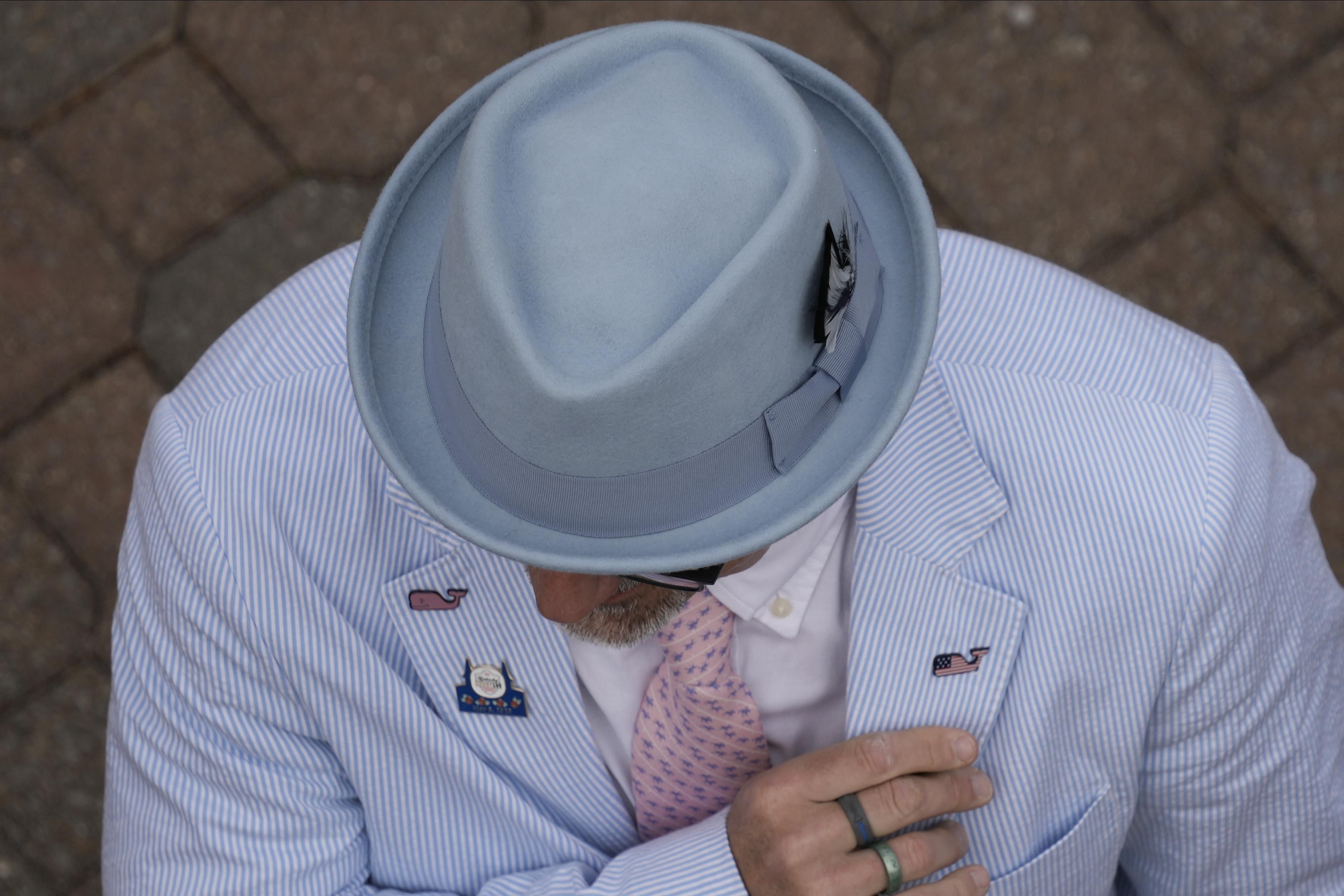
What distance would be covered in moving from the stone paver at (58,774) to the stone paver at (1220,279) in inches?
110

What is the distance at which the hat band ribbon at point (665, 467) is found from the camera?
55.1 inches

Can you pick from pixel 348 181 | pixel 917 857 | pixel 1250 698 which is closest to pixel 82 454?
pixel 348 181

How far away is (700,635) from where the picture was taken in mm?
1906

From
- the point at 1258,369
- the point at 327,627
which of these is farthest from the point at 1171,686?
the point at 1258,369

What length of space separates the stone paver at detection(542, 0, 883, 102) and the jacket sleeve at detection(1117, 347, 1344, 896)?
149 cm

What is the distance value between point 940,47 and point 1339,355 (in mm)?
1256

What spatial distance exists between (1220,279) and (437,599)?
2206 mm

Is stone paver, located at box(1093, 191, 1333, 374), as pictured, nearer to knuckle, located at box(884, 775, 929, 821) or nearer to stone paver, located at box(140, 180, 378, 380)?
knuckle, located at box(884, 775, 929, 821)

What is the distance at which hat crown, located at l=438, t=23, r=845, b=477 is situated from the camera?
1.30 meters

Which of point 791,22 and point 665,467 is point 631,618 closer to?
point 665,467

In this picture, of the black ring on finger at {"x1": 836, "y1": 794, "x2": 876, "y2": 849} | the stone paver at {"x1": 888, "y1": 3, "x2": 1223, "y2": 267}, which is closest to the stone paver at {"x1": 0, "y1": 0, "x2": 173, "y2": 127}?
the stone paver at {"x1": 888, "y1": 3, "x2": 1223, "y2": 267}

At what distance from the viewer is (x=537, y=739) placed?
6.76 ft

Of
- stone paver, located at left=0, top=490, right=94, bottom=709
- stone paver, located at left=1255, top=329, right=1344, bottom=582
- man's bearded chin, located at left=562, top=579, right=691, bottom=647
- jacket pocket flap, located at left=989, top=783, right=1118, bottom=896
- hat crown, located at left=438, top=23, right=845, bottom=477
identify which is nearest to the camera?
hat crown, located at left=438, top=23, right=845, bottom=477

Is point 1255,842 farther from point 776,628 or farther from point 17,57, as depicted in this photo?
point 17,57
